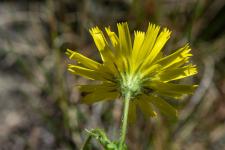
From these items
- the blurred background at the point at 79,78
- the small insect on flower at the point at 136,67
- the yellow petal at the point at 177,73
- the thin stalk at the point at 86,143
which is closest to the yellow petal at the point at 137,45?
the small insect on flower at the point at 136,67

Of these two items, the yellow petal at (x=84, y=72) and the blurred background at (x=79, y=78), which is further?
the blurred background at (x=79, y=78)

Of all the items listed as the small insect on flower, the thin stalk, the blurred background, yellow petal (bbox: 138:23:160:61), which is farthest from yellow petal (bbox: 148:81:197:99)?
the blurred background

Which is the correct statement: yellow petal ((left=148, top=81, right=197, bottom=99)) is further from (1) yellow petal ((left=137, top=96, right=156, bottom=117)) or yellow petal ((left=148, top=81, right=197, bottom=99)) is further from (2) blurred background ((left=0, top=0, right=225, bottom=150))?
(2) blurred background ((left=0, top=0, right=225, bottom=150))

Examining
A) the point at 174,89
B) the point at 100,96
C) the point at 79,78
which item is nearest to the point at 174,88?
the point at 174,89

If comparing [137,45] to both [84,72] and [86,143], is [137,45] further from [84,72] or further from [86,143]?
[86,143]

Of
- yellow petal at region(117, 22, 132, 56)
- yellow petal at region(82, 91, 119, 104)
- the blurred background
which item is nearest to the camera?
yellow petal at region(117, 22, 132, 56)

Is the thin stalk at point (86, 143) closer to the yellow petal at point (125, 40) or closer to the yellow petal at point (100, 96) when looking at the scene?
the yellow petal at point (100, 96)

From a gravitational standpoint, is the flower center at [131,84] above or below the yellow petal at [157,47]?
below
